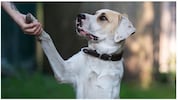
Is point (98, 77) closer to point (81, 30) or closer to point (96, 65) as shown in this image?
point (96, 65)

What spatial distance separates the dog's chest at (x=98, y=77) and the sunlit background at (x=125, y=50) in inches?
94.4

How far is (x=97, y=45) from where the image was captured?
8.19 feet

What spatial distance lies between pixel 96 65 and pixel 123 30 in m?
0.20

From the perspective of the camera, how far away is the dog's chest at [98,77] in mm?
2436

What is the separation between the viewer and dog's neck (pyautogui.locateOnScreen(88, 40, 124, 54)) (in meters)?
2.48

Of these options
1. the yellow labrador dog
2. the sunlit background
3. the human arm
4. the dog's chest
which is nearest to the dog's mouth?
the yellow labrador dog

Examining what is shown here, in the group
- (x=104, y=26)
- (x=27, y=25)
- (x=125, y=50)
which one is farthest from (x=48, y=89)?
(x=27, y=25)

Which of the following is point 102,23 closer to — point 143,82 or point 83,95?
point 83,95

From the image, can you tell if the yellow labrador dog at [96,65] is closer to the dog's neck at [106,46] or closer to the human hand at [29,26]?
the dog's neck at [106,46]

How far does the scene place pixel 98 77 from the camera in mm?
2438

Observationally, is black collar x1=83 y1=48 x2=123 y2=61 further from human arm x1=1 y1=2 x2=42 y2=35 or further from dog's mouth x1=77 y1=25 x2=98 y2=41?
human arm x1=1 y1=2 x2=42 y2=35

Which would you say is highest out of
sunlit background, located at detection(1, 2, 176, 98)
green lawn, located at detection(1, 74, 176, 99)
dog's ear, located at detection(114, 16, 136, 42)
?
dog's ear, located at detection(114, 16, 136, 42)

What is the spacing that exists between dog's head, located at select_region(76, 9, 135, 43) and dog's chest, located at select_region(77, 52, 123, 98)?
4.6 inches

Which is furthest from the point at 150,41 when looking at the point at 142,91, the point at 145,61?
the point at 142,91
